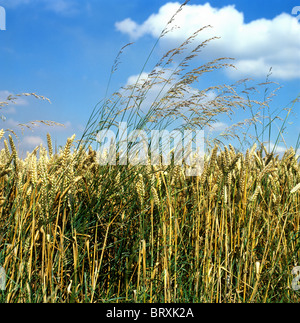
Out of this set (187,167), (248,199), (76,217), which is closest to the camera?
(76,217)

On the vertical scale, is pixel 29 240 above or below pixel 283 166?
below

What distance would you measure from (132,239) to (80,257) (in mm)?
286

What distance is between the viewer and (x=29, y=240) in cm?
171

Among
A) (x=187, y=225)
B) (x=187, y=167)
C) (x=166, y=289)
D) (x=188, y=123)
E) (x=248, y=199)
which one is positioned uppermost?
(x=188, y=123)

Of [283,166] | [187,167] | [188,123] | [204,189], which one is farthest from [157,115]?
[283,166]

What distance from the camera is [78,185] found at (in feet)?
6.87

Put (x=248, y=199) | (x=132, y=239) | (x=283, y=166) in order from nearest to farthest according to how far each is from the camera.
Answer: (x=132, y=239), (x=248, y=199), (x=283, y=166)

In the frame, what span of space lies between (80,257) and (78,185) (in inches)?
16.2

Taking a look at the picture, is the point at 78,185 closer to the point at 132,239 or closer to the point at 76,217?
the point at 76,217

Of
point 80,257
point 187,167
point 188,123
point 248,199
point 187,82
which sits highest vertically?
point 187,82

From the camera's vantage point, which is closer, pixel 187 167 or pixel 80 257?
pixel 80 257

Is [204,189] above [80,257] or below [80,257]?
above

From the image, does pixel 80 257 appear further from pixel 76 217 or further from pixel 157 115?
pixel 157 115

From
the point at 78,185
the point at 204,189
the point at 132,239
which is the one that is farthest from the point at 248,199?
the point at 78,185
